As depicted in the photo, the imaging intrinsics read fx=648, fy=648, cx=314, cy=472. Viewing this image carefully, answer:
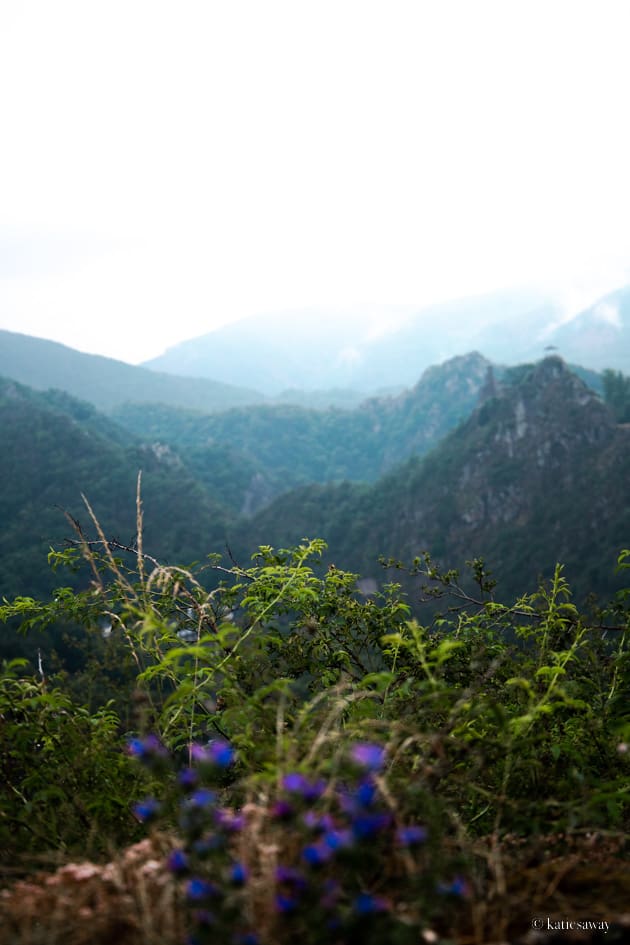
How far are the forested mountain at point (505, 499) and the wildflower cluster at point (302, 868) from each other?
76739mm

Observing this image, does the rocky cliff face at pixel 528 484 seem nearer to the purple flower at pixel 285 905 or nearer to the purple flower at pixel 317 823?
the purple flower at pixel 317 823

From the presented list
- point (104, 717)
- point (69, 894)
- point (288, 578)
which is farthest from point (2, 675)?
point (288, 578)

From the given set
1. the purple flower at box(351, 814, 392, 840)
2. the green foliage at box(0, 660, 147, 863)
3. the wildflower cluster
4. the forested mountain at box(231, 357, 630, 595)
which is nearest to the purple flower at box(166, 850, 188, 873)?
the wildflower cluster

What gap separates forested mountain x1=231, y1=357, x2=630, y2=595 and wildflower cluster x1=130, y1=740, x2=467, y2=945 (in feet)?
252

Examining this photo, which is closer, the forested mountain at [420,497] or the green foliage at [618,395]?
the forested mountain at [420,497]

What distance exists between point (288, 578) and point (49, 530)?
101 metres

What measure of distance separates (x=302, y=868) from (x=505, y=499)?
111 meters

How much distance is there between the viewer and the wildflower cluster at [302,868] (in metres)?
1.48

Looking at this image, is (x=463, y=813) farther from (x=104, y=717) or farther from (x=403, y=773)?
(x=104, y=717)

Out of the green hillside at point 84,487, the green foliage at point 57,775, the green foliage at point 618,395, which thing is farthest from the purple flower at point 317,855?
the green foliage at point 618,395

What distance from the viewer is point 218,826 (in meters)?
1.74

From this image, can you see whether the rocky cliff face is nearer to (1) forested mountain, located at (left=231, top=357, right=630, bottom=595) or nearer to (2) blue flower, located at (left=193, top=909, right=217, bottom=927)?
(1) forested mountain, located at (left=231, top=357, right=630, bottom=595)

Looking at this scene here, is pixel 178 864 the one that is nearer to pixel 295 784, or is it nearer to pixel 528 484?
pixel 295 784

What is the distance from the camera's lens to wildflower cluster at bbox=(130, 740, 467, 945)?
1476 mm
